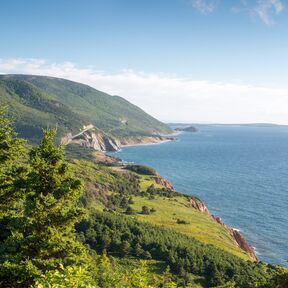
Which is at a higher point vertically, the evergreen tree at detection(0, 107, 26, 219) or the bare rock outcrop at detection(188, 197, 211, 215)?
the evergreen tree at detection(0, 107, 26, 219)

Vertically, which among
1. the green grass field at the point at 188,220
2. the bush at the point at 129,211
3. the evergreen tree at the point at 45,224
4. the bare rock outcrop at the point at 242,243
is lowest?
the bare rock outcrop at the point at 242,243

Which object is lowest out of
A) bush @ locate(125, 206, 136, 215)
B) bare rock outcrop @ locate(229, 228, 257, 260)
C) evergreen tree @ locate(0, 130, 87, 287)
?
bare rock outcrop @ locate(229, 228, 257, 260)

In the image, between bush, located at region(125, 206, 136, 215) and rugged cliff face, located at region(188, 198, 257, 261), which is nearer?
rugged cliff face, located at region(188, 198, 257, 261)

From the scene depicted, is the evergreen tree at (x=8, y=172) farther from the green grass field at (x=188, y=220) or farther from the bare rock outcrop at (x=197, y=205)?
the bare rock outcrop at (x=197, y=205)

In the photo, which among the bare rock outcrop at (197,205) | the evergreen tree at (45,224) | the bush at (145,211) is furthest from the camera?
the bare rock outcrop at (197,205)

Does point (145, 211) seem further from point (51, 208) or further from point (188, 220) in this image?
point (51, 208)

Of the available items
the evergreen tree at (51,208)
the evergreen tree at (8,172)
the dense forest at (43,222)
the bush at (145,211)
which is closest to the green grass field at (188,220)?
the bush at (145,211)

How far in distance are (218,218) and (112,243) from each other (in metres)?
57.5

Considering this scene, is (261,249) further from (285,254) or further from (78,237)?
(78,237)

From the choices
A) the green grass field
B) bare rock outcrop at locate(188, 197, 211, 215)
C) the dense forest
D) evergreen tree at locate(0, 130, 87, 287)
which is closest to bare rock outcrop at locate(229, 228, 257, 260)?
the green grass field

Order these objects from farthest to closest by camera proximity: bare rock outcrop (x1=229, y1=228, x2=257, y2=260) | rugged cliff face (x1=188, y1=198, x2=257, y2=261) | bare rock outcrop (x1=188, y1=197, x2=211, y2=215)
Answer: bare rock outcrop (x1=188, y1=197, x2=211, y2=215) < rugged cliff face (x1=188, y1=198, x2=257, y2=261) < bare rock outcrop (x1=229, y1=228, x2=257, y2=260)

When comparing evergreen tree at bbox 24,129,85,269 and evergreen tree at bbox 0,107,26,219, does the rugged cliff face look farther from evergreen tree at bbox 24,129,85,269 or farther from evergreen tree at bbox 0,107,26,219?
evergreen tree at bbox 24,129,85,269

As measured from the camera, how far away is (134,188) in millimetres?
165875

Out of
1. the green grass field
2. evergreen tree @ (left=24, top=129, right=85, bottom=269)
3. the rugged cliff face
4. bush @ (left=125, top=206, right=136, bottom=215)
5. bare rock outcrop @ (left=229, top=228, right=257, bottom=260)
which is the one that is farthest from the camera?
bush @ (left=125, top=206, right=136, bottom=215)
